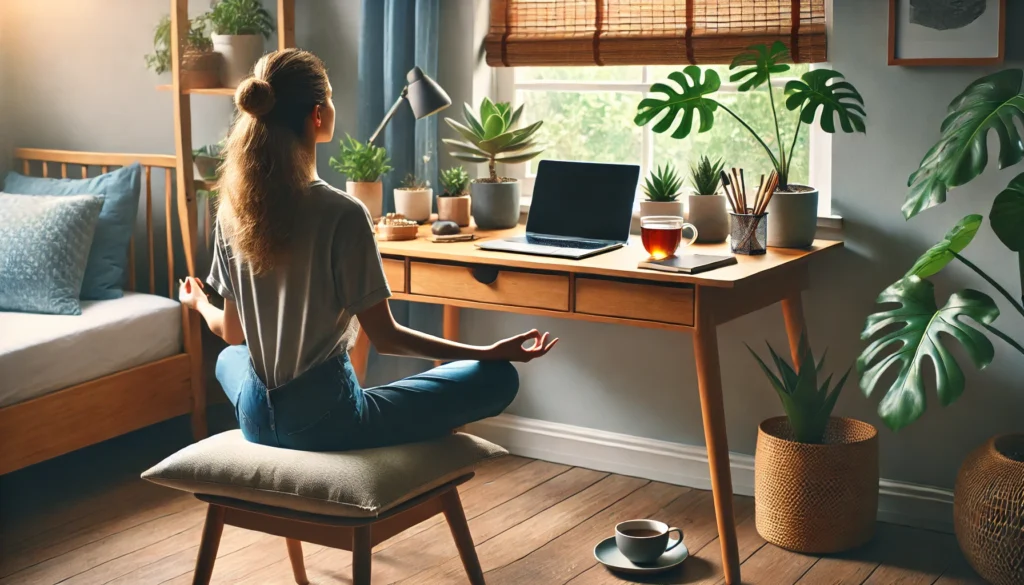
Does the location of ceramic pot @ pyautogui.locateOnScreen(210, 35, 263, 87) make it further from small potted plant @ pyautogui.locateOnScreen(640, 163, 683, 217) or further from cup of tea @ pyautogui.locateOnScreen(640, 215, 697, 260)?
cup of tea @ pyautogui.locateOnScreen(640, 215, 697, 260)

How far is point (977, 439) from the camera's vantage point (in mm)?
2910

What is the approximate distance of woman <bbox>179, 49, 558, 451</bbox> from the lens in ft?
7.04

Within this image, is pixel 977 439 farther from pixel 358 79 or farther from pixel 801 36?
pixel 358 79

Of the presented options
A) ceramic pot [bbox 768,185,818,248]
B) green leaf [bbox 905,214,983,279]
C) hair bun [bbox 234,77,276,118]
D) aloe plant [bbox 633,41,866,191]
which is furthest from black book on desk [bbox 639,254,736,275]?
hair bun [bbox 234,77,276,118]

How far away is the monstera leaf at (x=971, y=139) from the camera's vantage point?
2385 millimetres

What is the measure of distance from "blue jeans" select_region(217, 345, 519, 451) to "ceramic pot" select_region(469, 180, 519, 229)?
91cm

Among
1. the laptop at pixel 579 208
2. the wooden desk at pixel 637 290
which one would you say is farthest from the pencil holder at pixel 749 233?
the laptop at pixel 579 208

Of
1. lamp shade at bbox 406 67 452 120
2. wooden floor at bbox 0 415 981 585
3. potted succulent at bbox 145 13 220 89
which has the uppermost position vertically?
potted succulent at bbox 145 13 220 89

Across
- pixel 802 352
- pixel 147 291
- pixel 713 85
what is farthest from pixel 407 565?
pixel 147 291

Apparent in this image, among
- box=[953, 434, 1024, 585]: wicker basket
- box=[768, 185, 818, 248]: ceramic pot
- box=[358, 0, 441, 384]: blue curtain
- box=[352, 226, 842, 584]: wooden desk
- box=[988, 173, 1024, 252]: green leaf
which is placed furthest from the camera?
box=[358, 0, 441, 384]: blue curtain

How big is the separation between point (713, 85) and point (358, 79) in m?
1.23

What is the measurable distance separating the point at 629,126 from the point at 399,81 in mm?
695

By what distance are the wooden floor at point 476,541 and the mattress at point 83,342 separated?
343 mm

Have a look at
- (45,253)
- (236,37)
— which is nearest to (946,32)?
(236,37)
